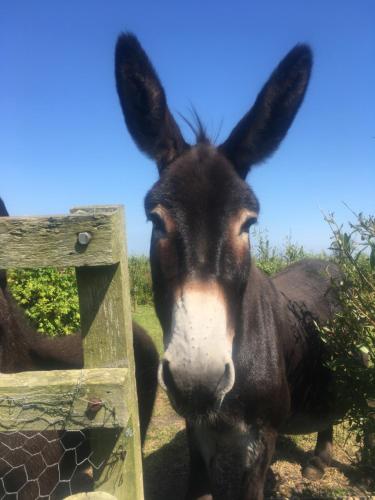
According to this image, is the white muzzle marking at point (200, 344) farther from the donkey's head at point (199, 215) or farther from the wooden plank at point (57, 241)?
the wooden plank at point (57, 241)

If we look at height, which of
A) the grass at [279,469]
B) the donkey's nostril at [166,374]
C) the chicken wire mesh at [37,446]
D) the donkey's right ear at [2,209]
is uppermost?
the donkey's right ear at [2,209]

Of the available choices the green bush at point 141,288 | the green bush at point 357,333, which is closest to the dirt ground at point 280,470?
the green bush at point 357,333

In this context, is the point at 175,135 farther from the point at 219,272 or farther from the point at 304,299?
the point at 304,299

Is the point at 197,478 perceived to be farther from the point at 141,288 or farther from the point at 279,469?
the point at 141,288

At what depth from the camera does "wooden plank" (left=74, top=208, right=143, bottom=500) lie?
1610 millimetres

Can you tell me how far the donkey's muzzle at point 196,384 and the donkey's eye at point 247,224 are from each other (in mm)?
764

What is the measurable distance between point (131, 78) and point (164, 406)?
15.9 feet

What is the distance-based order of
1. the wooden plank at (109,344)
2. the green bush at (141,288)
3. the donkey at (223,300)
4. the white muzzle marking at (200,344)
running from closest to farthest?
the wooden plank at (109,344) < the white muzzle marking at (200,344) < the donkey at (223,300) < the green bush at (141,288)

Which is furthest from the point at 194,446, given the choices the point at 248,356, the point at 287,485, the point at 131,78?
the point at 131,78

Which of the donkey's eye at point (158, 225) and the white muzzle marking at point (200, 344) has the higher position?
the donkey's eye at point (158, 225)

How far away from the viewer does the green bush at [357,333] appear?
8.94ft

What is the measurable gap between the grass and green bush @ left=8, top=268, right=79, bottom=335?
2393 mm

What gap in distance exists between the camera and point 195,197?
2209 millimetres

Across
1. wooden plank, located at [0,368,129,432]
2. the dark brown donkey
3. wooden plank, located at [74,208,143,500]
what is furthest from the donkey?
the dark brown donkey
